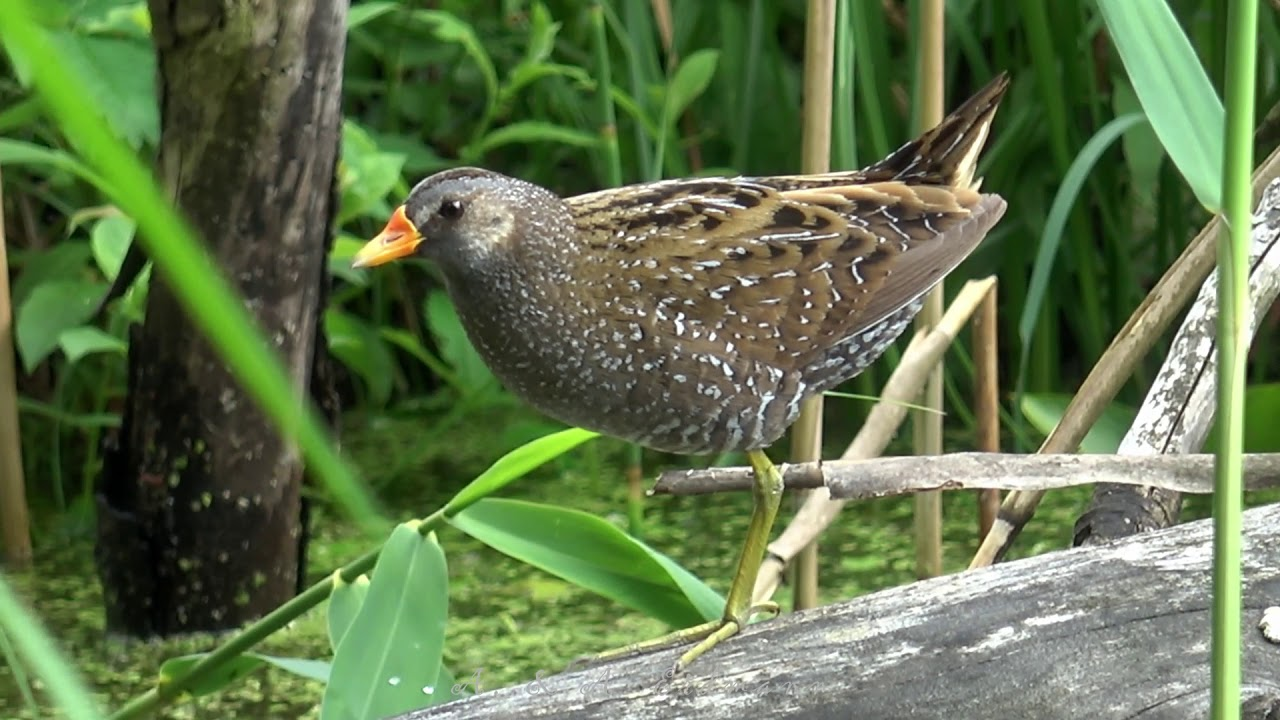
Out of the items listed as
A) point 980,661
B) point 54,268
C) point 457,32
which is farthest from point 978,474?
point 54,268

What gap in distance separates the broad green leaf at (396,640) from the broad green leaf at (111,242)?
0.83 metres

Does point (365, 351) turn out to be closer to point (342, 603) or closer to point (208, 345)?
point (208, 345)

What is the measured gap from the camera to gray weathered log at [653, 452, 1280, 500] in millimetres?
1275

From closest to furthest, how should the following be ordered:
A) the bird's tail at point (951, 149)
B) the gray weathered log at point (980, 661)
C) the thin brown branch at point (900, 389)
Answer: the gray weathered log at point (980, 661) < the bird's tail at point (951, 149) < the thin brown branch at point (900, 389)

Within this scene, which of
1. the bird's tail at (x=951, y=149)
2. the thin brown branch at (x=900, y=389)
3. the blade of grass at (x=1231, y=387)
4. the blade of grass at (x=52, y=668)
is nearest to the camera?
the blade of grass at (x=52, y=668)

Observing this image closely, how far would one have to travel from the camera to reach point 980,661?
1.14 m

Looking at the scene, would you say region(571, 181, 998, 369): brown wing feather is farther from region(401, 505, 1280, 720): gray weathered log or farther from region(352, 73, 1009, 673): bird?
region(401, 505, 1280, 720): gray weathered log

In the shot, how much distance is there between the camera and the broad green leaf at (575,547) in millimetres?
1426

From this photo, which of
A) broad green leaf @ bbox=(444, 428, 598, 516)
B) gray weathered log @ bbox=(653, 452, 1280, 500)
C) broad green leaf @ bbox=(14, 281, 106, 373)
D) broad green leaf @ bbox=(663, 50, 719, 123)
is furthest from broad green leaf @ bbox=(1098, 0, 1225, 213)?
broad green leaf @ bbox=(14, 281, 106, 373)

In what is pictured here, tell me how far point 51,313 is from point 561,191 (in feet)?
3.37

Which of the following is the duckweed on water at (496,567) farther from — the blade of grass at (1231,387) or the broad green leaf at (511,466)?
→ the blade of grass at (1231,387)

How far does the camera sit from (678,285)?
150cm

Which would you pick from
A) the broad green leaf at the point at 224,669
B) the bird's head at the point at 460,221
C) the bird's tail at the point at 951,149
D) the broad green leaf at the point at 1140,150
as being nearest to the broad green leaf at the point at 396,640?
the broad green leaf at the point at 224,669

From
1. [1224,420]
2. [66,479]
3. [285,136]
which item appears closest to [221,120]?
[285,136]
